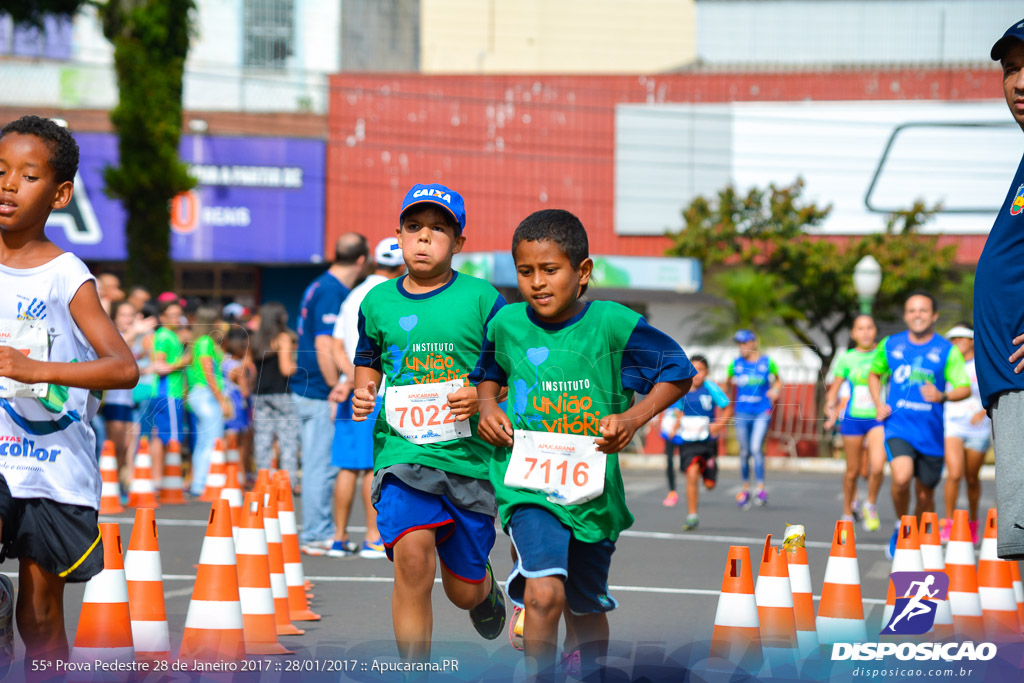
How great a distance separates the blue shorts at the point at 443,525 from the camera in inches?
198

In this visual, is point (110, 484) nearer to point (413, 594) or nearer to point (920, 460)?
point (920, 460)

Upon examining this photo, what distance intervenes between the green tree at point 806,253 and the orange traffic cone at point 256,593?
82.0ft

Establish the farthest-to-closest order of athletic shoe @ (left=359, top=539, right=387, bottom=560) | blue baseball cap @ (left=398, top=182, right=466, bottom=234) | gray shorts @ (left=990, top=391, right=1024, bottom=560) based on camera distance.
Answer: athletic shoe @ (left=359, top=539, right=387, bottom=560) < blue baseball cap @ (left=398, top=182, right=466, bottom=234) < gray shorts @ (left=990, top=391, right=1024, bottom=560)

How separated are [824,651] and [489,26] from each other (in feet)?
138

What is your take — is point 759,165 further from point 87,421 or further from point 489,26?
point 87,421

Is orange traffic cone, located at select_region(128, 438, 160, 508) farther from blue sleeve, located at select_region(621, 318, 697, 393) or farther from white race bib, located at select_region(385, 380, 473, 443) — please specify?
blue sleeve, located at select_region(621, 318, 697, 393)

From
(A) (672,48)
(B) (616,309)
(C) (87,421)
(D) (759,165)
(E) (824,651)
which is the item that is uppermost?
(A) (672,48)

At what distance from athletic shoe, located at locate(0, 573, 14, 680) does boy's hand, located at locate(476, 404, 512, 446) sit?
1685 millimetres

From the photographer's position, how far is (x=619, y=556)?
10383 mm

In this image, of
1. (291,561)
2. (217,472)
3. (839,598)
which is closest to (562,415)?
(839,598)

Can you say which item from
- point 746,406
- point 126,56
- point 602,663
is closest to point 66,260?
point 602,663

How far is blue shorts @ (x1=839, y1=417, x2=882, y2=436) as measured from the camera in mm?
11935

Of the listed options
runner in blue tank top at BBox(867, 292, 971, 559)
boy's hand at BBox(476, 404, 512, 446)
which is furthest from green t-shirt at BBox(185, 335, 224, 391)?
boy's hand at BBox(476, 404, 512, 446)

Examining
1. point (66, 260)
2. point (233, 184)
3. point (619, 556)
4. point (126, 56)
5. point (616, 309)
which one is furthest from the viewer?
point (233, 184)
